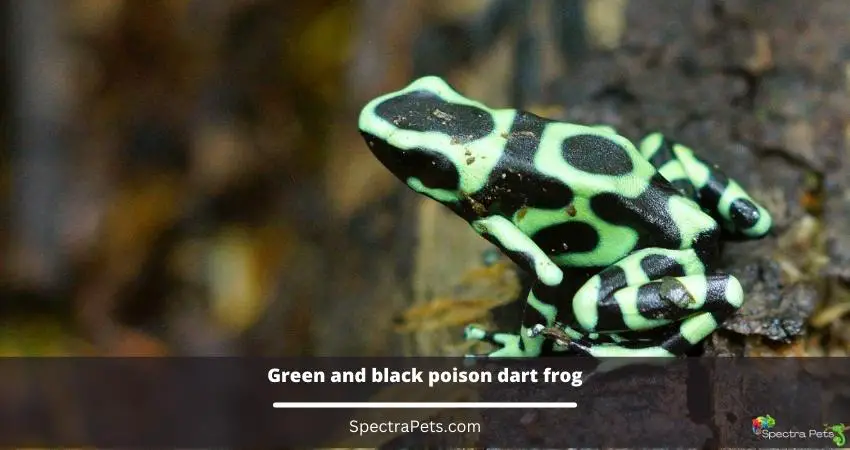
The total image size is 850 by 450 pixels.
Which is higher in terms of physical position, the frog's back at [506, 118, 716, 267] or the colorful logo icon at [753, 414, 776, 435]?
the frog's back at [506, 118, 716, 267]

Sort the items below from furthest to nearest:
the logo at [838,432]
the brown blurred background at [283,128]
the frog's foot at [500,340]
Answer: the brown blurred background at [283,128] < the frog's foot at [500,340] < the logo at [838,432]

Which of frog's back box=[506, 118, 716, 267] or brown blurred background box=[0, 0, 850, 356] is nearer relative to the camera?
frog's back box=[506, 118, 716, 267]

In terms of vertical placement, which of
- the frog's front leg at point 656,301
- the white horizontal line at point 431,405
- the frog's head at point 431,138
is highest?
the frog's head at point 431,138

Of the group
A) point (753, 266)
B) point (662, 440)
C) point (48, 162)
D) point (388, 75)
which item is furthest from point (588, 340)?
point (48, 162)

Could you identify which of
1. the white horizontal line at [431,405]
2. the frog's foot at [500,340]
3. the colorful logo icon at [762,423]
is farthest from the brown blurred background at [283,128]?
the colorful logo icon at [762,423]

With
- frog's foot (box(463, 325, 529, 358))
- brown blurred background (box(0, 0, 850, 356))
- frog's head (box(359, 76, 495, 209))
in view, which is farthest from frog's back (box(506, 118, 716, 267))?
brown blurred background (box(0, 0, 850, 356))

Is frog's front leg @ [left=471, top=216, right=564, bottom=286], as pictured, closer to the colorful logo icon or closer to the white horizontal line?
the white horizontal line

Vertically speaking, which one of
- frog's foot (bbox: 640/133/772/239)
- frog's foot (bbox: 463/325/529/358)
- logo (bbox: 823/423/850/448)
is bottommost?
logo (bbox: 823/423/850/448)

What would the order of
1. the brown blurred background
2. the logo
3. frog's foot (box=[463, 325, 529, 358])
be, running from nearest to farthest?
the logo < frog's foot (box=[463, 325, 529, 358]) < the brown blurred background
